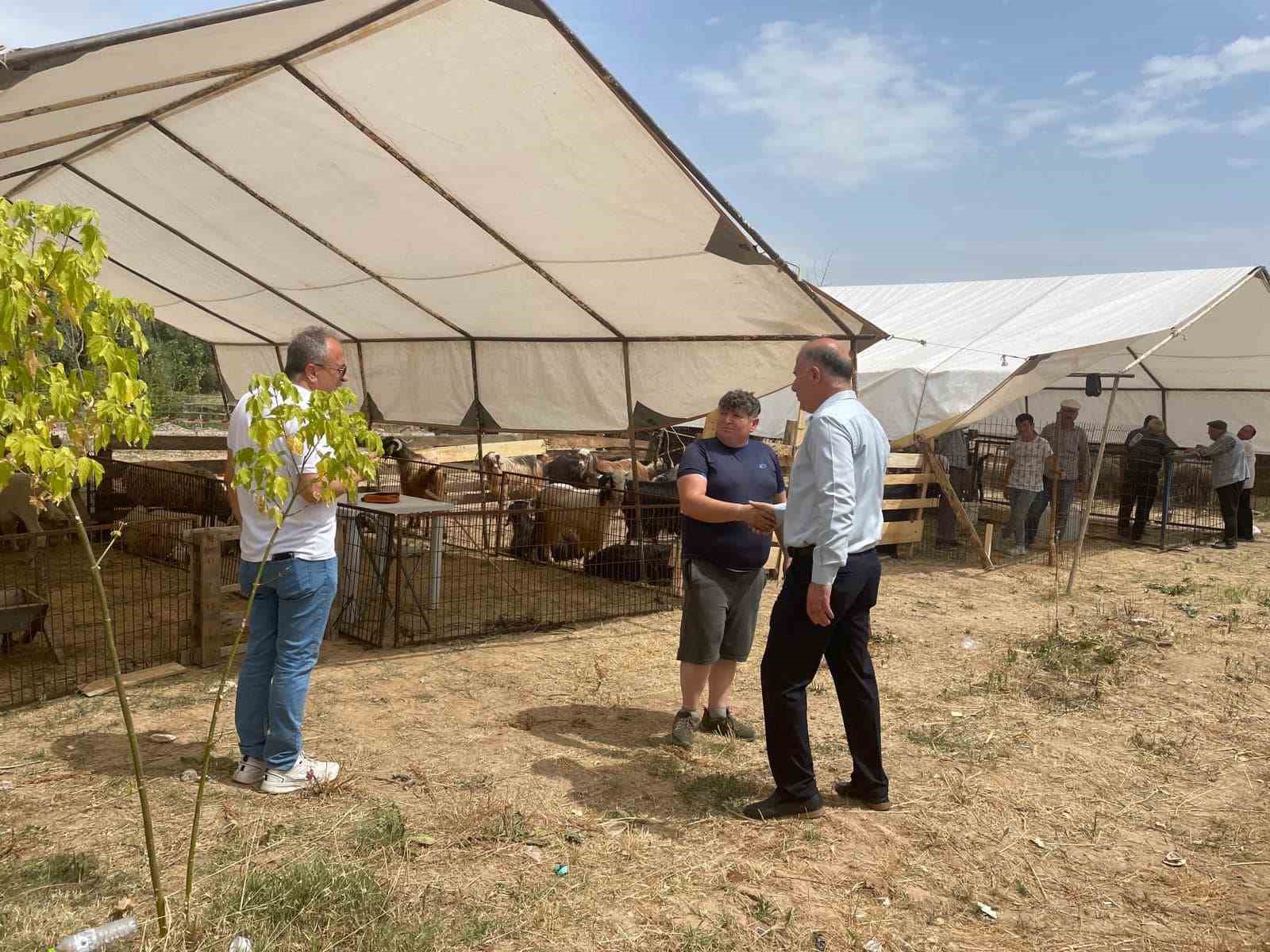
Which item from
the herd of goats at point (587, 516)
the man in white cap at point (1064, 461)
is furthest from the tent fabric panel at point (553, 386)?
the man in white cap at point (1064, 461)

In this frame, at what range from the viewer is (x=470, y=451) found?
13.2m

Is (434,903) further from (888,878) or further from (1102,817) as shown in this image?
(1102,817)

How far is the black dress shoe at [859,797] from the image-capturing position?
4375 millimetres

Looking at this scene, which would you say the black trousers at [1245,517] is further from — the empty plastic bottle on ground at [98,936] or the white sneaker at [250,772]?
the empty plastic bottle on ground at [98,936]

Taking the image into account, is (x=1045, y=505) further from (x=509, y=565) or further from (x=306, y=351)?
(x=306, y=351)

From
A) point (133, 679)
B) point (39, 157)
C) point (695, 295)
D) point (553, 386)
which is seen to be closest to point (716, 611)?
point (695, 295)

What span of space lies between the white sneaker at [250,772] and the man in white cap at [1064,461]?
10.3 meters

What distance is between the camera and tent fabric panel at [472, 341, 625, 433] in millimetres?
8578

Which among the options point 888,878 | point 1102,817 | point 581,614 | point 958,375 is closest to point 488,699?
point 581,614

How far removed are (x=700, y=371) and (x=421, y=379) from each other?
12.2 feet

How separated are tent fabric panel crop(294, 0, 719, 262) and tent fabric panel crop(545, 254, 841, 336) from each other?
0.24 meters

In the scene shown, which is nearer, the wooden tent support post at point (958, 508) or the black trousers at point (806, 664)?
the black trousers at point (806, 664)

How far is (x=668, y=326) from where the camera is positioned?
7.89 meters

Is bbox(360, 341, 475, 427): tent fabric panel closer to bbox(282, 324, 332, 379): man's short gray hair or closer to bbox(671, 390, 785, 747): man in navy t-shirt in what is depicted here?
bbox(671, 390, 785, 747): man in navy t-shirt
